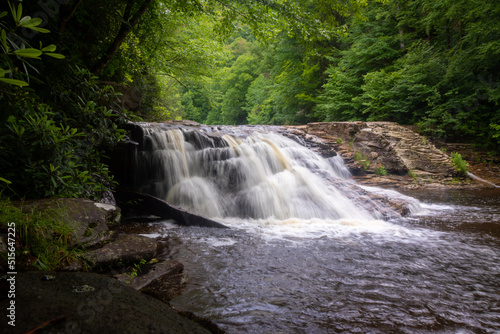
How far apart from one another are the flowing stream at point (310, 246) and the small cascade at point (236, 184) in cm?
3

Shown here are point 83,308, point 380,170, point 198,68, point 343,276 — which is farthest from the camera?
point 198,68

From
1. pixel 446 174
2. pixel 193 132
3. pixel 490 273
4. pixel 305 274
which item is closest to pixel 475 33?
pixel 446 174

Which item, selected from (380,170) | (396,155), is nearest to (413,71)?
→ (396,155)

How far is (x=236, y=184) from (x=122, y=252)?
423cm

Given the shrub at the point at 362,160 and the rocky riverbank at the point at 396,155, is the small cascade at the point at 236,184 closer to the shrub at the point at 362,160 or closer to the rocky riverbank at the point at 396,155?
the rocky riverbank at the point at 396,155

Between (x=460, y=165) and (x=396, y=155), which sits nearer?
(x=460, y=165)

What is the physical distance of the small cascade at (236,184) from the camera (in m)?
5.87

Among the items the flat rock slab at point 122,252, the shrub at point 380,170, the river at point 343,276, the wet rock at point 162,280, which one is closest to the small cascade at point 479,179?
the shrub at point 380,170

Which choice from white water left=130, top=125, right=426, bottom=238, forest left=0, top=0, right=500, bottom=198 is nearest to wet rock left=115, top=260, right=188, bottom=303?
forest left=0, top=0, right=500, bottom=198

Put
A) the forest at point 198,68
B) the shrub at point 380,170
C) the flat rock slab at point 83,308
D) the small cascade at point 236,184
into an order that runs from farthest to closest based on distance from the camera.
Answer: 1. the shrub at point 380,170
2. the small cascade at point 236,184
3. the forest at point 198,68
4. the flat rock slab at point 83,308

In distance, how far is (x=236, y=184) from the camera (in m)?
6.70

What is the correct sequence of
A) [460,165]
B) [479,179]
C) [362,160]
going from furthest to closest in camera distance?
[362,160], [460,165], [479,179]

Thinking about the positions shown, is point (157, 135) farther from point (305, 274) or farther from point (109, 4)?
point (305, 274)

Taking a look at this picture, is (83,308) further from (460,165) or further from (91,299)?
(460,165)
